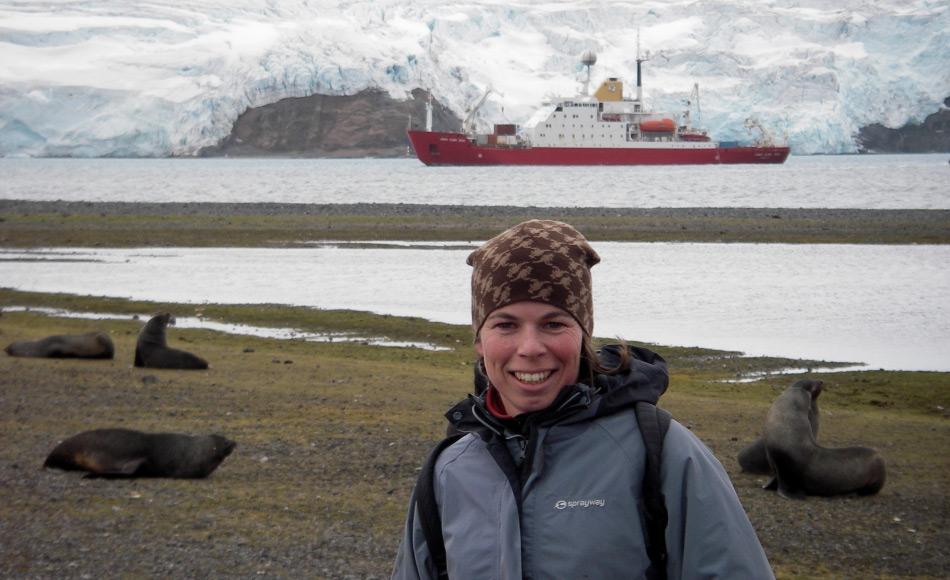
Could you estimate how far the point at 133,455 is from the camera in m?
5.78

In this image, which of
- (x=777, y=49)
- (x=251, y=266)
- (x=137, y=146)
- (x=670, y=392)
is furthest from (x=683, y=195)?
(x=777, y=49)

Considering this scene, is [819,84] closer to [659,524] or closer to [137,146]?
[137,146]

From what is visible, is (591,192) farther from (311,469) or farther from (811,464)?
(811,464)

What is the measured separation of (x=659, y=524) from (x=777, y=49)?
9627 centimetres

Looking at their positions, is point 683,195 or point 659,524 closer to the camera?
point 659,524

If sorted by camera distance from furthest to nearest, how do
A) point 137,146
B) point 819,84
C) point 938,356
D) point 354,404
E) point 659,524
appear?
point 819,84
point 137,146
point 938,356
point 354,404
point 659,524

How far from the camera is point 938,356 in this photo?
11.1 meters

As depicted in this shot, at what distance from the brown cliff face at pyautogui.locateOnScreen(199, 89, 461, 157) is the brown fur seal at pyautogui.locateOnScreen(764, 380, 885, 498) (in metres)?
109

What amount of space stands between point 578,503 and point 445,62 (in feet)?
302

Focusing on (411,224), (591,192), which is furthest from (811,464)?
(591,192)

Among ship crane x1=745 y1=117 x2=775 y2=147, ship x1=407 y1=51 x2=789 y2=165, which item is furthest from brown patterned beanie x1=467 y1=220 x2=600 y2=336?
ship crane x1=745 y1=117 x2=775 y2=147

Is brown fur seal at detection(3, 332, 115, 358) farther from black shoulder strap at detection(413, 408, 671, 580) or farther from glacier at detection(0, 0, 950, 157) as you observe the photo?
glacier at detection(0, 0, 950, 157)

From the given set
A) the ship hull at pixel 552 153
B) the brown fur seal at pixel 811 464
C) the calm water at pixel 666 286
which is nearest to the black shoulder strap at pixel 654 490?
the brown fur seal at pixel 811 464

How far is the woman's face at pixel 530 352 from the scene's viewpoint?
6.14 ft
